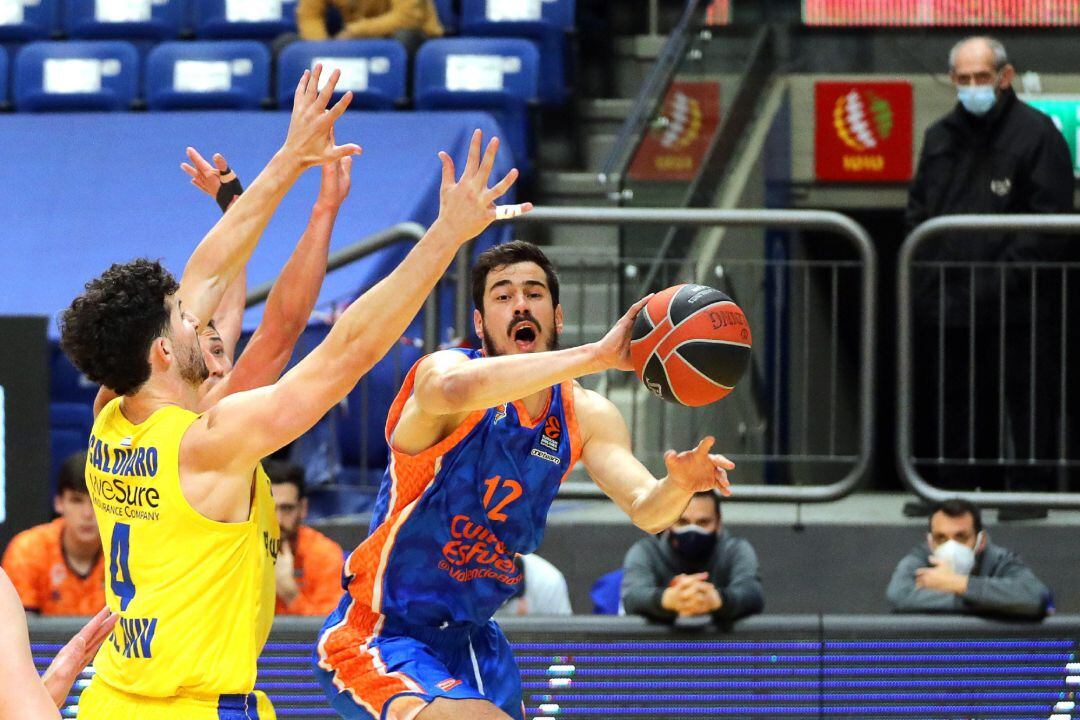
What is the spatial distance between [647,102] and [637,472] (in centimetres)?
536

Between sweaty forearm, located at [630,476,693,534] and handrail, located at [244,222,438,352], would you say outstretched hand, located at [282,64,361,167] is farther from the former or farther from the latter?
handrail, located at [244,222,438,352]

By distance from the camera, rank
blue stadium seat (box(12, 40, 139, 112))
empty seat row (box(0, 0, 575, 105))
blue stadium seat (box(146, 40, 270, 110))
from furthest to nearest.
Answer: empty seat row (box(0, 0, 575, 105)), blue stadium seat (box(12, 40, 139, 112)), blue stadium seat (box(146, 40, 270, 110))

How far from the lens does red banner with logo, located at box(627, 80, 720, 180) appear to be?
9227 millimetres

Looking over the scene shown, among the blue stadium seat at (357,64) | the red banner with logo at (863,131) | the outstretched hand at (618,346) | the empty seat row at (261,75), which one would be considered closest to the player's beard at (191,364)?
the outstretched hand at (618,346)

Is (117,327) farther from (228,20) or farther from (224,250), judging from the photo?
(228,20)

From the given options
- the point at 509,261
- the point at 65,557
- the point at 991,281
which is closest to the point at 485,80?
the point at 991,281

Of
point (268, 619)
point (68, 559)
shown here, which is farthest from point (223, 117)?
point (268, 619)

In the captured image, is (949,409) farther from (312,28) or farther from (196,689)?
(312,28)

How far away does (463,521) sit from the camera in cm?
456

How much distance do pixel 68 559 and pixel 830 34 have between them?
303 inches

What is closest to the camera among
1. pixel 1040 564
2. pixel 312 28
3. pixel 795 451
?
pixel 1040 564

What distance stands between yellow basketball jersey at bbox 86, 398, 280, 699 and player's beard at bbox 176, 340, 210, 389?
0.09 metres

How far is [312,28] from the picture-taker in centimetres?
1077

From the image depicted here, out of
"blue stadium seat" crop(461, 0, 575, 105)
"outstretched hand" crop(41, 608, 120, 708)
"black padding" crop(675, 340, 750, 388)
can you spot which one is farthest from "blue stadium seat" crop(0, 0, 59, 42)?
"black padding" crop(675, 340, 750, 388)
